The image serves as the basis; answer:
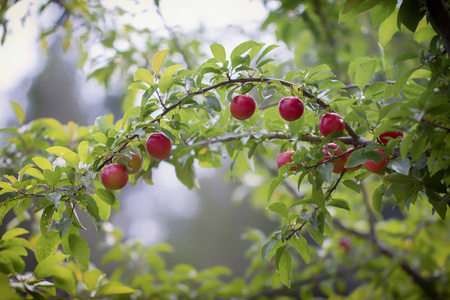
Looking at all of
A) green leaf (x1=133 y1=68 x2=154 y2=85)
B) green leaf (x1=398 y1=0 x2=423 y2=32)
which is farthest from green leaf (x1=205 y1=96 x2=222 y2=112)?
green leaf (x1=398 y1=0 x2=423 y2=32)

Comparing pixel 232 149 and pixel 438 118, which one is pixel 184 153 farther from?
pixel 438 118

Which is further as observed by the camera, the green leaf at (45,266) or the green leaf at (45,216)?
the green leaf at (45,266)

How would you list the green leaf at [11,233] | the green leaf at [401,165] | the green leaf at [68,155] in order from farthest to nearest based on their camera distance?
the green leaf at [11,233]
the green leaf at [68,155]
the green leaf at [401,165]

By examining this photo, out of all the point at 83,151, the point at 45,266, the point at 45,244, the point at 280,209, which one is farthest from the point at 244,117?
the point at 45,266

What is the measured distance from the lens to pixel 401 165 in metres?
0.45

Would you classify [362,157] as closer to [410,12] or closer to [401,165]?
[401,165]

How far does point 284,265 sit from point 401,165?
0.25 meters

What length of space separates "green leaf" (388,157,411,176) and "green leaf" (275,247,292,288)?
226mm

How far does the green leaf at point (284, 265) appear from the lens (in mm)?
562

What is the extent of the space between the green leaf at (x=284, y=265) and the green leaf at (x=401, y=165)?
0.23 meters

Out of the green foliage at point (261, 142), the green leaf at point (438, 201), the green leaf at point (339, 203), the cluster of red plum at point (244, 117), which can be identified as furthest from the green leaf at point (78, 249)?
the green leaf at point (438, 201)

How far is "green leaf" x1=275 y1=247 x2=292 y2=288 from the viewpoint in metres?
0.56

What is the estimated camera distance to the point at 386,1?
0.54 metres

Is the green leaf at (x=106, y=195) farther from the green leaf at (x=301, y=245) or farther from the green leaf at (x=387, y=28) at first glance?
the green leaf at (x=387, y=28)
